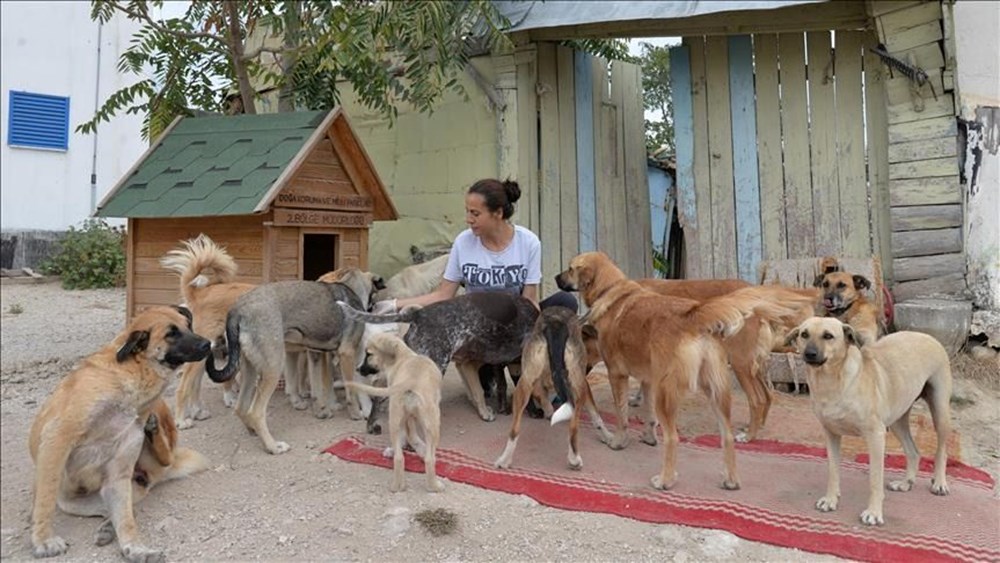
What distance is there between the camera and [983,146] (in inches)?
207

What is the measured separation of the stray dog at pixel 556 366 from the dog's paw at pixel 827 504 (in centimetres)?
119

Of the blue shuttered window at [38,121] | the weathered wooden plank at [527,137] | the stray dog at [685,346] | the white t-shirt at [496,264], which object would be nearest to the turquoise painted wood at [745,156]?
the weathered wooden plank at [527,137]

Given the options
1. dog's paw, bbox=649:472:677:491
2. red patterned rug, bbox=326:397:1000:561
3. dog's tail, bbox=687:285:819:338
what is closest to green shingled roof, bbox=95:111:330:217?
red patterned rug, bbox=326:397:1000:561

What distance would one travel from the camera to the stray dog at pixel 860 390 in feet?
9.57

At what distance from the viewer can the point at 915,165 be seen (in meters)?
5.44

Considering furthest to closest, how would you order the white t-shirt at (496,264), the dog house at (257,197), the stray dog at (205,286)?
the white t-shirt at (496,264)
the stray dog at (205,286)
the dog house at (257,197)

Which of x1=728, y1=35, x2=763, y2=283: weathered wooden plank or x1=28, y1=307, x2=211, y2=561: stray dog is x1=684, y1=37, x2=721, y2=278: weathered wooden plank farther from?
x1=28, y1=307, x2=211, y2=561: stray dog

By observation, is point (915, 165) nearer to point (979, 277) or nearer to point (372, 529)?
point (979, 277)

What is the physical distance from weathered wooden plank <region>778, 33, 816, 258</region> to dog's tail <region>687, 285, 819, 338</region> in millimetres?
3181

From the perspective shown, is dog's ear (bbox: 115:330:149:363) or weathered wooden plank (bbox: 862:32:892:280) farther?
weathered wooden plank (bbox: 862:32:892:280)

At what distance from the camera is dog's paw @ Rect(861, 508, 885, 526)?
2.82 meters

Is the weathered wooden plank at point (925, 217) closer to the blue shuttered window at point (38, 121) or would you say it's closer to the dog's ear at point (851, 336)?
the dog's ear at point (851, 336)

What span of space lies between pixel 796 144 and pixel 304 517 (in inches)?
226

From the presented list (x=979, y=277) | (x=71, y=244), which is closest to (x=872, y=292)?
(x=979, y=277)
